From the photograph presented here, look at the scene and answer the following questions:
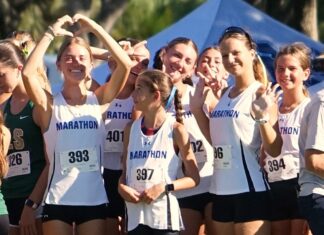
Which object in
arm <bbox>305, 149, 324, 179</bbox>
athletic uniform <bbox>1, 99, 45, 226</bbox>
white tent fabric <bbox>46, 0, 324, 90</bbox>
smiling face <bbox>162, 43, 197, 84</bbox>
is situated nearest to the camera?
arm <bbox>305, 149, 324, 179</bbox>

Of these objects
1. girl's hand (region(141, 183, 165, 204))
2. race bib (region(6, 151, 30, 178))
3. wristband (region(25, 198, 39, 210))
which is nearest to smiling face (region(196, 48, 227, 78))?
girl's hand (region(141, 183, 165, 204))

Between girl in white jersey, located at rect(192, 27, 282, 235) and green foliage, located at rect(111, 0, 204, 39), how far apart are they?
22.4 m

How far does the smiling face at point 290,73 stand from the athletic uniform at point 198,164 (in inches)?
25.2

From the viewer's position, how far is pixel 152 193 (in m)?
6.68

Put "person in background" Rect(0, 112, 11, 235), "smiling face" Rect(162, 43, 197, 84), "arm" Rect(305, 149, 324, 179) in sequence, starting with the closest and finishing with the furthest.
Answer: "arm" Rect(305, 149, 324, 179) → "person in background" Rect(0, 112, 11, 235) → "smiling face" Rect(162, 43, 197, 84)

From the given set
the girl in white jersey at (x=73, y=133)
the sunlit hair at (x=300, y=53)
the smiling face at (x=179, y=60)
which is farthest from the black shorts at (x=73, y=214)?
the sunlit hair at (x=300, y=53)

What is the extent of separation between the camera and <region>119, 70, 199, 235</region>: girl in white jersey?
6711 mm

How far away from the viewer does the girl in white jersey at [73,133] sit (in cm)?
683

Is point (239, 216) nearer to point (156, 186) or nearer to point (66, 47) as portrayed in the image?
point (156, 186)

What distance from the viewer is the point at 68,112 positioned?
22.8 ft

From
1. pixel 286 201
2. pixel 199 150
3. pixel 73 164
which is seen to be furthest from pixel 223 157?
pixel 73 164

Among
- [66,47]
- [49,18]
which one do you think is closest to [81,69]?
[66,47]

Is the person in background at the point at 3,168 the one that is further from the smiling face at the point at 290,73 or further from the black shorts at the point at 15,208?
the smiling face at the point at 290,73

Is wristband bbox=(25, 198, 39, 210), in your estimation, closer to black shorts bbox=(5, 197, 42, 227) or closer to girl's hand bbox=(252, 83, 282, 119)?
black shorts bbox=(5, 197, 42, 227)
